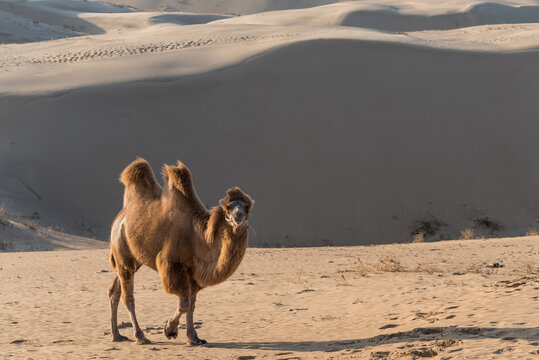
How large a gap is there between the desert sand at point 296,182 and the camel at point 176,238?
526 mm

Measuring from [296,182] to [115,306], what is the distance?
1315cm

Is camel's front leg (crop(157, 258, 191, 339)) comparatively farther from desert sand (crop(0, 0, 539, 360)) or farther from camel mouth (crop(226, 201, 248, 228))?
camel mouth (crop(226, 201, 248, 228))

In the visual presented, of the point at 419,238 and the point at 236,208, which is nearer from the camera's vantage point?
the point at 236,208

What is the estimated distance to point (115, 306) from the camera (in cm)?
726

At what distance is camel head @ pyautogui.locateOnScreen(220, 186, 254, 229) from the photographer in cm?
585

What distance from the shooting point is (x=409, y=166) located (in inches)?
819

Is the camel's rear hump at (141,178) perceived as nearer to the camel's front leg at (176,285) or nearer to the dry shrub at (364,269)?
the camel's front leg at (176,285)

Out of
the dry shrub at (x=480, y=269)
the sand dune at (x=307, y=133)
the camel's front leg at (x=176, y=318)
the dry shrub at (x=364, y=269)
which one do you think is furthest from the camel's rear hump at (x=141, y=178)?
the sand dune at (x=307, y=133)

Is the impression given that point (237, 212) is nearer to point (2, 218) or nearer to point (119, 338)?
point (119, 338)

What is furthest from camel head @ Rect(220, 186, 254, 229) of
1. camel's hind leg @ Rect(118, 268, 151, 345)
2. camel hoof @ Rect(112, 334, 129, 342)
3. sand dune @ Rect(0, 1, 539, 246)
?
sand dune @ Rect(0, 1, 539, 246)

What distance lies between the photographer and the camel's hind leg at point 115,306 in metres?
7.20

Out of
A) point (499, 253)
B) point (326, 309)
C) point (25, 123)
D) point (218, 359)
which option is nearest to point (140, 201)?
point (218, 359)

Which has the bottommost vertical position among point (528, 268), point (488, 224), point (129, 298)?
point (488, 224)

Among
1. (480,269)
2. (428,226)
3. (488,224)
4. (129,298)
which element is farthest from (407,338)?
(488,224)
